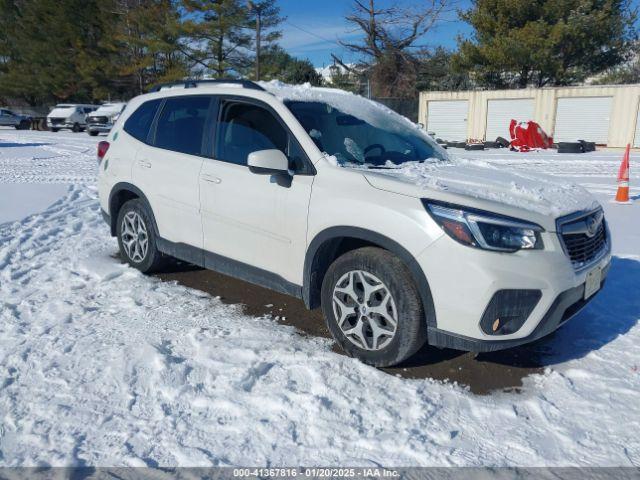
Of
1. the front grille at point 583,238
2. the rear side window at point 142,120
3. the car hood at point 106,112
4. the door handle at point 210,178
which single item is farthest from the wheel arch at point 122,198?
the car hood at point 106,112

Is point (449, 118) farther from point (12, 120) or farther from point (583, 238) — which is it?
point (12, 120)

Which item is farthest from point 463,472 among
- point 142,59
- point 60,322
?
point 142,59

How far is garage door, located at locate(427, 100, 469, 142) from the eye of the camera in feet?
91.5

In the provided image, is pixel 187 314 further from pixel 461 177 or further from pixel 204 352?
pixel 461 177

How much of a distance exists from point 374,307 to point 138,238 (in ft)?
9.22

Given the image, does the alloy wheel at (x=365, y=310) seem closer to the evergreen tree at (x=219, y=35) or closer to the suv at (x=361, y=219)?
the suv at (x=361, y=219)

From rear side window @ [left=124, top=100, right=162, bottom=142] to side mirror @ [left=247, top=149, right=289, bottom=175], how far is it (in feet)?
6.28

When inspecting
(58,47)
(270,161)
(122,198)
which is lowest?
(122,198)

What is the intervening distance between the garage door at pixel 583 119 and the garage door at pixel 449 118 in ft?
15.3

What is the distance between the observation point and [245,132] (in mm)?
4117

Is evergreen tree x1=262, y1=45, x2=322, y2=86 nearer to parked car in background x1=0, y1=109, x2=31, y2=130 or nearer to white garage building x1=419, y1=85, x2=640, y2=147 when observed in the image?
white garage building x1=419, y1=85, x2=640, y2=147

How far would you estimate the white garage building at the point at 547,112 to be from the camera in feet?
76.9

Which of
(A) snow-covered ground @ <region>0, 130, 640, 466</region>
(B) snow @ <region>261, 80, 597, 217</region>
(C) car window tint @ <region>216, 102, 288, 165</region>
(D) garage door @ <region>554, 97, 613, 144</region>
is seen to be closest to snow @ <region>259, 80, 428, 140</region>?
(B) snow @ <region>261, 80, 597, 217</region>

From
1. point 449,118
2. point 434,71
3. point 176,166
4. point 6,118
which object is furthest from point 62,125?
point 176,166
